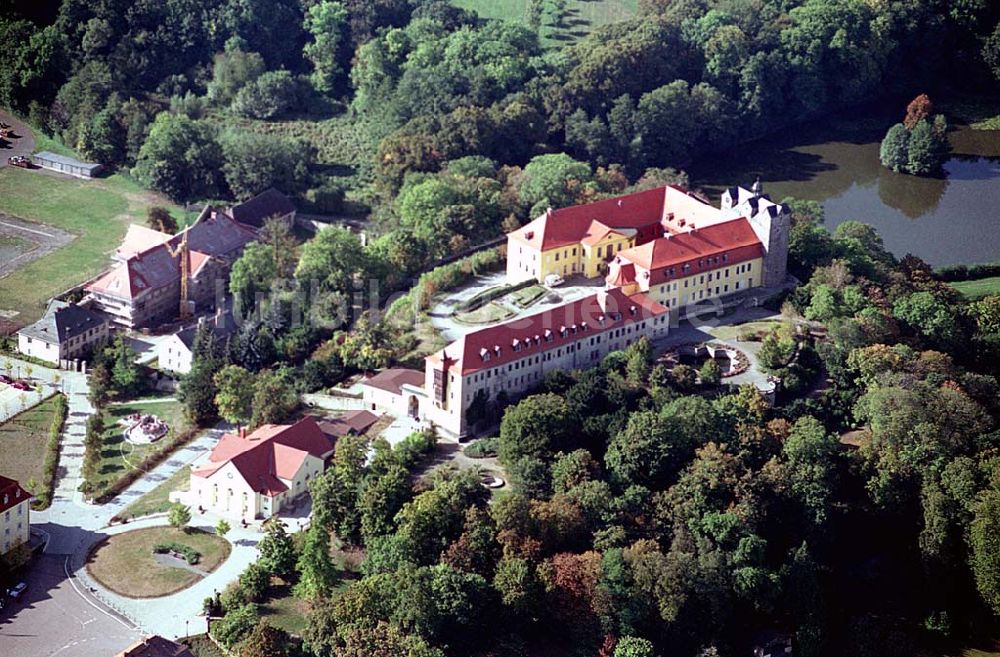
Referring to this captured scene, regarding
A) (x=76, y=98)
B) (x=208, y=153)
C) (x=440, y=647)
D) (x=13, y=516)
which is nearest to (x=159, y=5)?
(x=76, y=98)

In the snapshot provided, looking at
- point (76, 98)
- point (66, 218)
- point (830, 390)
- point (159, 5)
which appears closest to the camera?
point (830, 390)

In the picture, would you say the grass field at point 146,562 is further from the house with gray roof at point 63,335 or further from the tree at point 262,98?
the tree at point 262,98

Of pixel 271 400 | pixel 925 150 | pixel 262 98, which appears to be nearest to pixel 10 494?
pixel 271 400

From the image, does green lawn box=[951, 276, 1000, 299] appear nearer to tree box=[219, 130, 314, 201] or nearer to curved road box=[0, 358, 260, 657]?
tree box=[219, 130, 314, 201]

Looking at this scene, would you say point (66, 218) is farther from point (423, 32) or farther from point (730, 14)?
point (730, 14)

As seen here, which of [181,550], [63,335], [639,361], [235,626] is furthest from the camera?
[63,335]

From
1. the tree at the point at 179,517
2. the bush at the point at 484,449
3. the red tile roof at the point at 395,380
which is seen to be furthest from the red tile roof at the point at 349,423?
the tree at the point at 179,517

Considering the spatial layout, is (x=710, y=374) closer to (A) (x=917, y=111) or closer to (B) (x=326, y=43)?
(A) (x=917, y=111)
